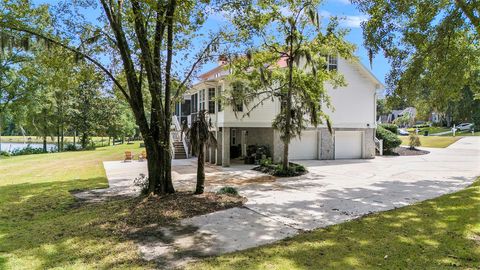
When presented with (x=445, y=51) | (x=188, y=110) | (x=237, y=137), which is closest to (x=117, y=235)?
(x=445, y=51)

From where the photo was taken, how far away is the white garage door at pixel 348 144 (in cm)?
2298

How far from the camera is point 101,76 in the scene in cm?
1141

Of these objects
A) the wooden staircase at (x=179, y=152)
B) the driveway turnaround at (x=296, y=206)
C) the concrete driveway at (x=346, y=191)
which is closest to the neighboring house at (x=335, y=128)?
the wooden staircase at (x=179, y=152)

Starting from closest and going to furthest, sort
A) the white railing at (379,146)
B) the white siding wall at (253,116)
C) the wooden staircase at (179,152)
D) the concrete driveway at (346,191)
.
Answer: the concrete driveway at (346,191)
the white siding wall at (253,116)
the wooden staircase at (179,152)
the white railing at (379,146)

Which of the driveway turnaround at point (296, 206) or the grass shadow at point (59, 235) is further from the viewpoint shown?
the driveway turnaround at point (296, 206)

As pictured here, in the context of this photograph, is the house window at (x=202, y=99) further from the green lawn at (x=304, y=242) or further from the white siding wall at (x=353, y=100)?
the green lawn at (x=304, y=242)

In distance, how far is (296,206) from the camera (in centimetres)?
926

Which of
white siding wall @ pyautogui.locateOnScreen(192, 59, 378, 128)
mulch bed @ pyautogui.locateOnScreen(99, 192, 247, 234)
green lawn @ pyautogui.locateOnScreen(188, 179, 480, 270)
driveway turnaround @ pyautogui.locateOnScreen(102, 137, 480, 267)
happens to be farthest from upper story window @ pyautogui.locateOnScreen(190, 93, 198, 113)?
green lawn @ pyautogui.locateOnScreen(188, 179, 480, 270)

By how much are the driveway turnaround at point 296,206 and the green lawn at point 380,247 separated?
0.52 m

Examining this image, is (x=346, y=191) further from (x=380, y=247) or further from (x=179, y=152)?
(x=179, y=152)

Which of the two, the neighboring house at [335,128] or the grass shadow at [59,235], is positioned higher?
the neighboring house at [335,128]

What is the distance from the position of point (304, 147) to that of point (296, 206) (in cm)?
1326

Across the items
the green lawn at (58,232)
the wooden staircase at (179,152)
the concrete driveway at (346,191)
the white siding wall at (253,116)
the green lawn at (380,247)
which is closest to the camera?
the green lawn at (380,247)

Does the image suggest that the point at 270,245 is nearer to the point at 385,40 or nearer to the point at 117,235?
the point at 117,235
